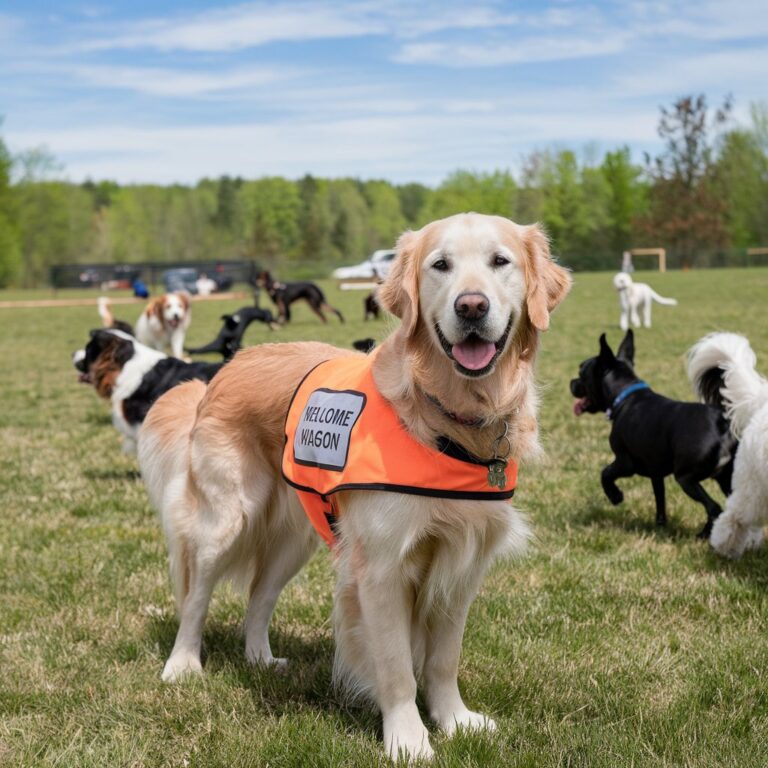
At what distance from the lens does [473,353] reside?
120 inches

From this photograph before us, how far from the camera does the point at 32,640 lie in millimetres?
4234

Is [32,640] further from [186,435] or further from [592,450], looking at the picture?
[592,450]

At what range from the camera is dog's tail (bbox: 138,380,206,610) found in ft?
13.3

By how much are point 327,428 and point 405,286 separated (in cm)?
61

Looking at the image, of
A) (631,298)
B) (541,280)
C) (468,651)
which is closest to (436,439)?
(541,280)

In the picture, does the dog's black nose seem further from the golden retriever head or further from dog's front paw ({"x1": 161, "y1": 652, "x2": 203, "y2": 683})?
dog's front paw ({"x1": 161, "y1": 652, "x2": 203, "y2": 683})

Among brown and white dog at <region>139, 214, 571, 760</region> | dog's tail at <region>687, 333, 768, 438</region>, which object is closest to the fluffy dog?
dog's tail at <region>687, 333, 768, 438</region>

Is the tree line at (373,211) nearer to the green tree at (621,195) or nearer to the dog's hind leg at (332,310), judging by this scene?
the green tree at (621,195)

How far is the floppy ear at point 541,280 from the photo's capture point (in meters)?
3.17

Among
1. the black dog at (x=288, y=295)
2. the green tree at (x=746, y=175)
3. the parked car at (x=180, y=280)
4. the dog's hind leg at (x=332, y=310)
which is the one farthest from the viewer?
the green tree at (x=746, y=175)

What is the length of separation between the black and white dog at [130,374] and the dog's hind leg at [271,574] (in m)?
3.85

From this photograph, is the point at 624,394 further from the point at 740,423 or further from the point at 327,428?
the point at 327,428

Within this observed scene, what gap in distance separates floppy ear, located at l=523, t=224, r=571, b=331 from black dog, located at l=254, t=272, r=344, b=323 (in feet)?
68.6

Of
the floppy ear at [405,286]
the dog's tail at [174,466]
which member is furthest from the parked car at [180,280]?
the floppy ear at [405,286]
